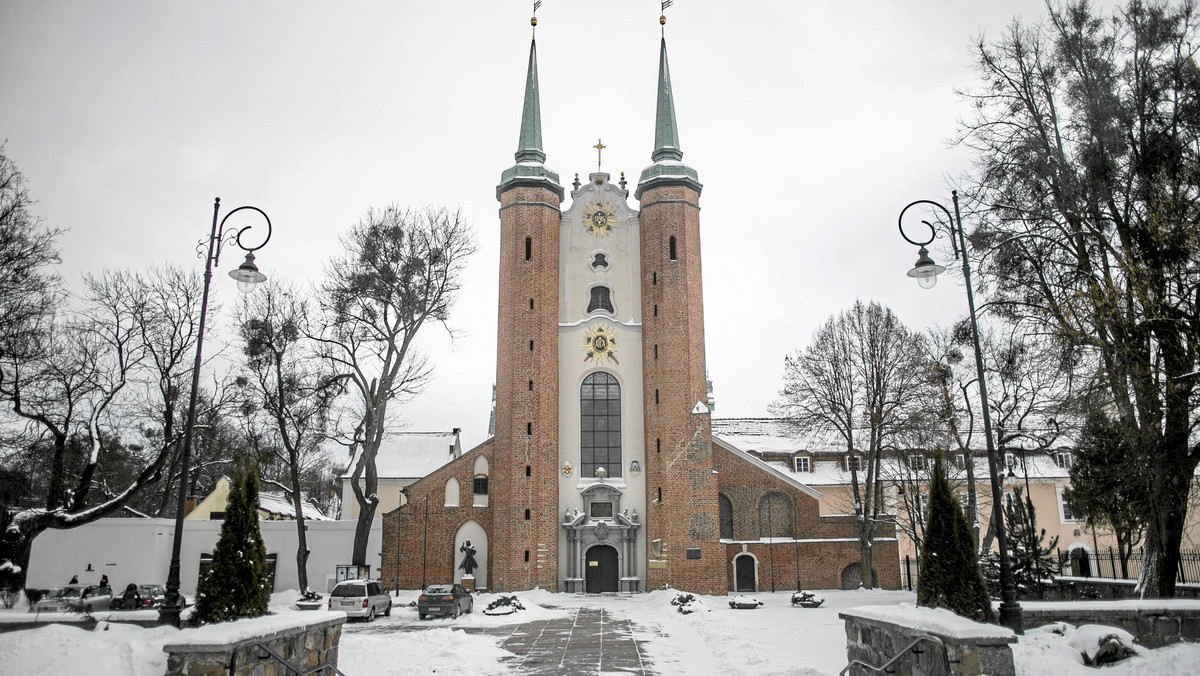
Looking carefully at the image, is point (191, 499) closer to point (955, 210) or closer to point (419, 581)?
point (419, 581)

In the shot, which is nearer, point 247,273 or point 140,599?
point 247,273

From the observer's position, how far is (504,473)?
35281mm

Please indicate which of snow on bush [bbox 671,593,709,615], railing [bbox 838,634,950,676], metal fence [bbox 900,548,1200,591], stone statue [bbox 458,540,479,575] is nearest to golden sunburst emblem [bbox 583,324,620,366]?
stone statue [bbox 458,540,479,575]

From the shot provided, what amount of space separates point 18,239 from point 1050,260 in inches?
920

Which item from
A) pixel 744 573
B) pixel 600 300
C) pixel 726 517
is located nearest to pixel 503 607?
pixel 744 573

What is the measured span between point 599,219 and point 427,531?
1669 cm

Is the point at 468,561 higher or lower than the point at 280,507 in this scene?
lower

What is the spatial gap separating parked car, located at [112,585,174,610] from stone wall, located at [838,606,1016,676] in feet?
78.8

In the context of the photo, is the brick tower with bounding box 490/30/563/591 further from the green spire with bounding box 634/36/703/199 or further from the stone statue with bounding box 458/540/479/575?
the green spire with bounding box 634/36/703/199

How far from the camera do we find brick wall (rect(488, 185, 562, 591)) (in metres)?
34.1

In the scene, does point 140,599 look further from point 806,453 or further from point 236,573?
point 806,453

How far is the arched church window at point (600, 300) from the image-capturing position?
38331 millimetres

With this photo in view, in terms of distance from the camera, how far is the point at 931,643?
9.83m

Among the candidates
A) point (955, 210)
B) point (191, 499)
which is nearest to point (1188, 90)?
point (955, 210)
